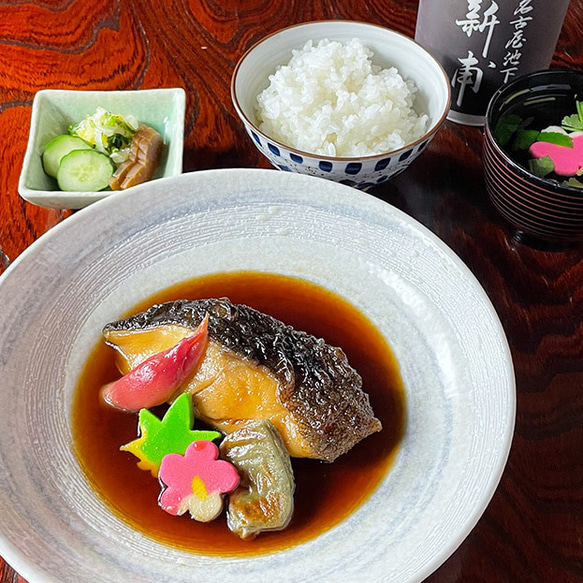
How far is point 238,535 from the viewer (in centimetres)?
158

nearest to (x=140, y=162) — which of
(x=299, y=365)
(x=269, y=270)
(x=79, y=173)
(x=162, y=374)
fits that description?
(x=79, y=173)

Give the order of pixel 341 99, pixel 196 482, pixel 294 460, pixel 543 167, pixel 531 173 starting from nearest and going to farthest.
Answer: pixel 196 482, pixel 294 460, pixel 531 173, pixel 543 167, pixel 341 99

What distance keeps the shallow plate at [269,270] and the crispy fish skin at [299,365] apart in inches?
6.0

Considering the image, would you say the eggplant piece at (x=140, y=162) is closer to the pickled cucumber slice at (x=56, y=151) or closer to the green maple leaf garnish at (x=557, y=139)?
the pickled cucumber slice at (x=56, y=151)

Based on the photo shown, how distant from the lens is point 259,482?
1611 mm

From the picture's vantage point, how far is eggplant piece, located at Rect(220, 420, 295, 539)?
157 cm

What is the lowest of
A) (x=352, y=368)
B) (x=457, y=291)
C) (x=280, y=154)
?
(x=352, y=368)

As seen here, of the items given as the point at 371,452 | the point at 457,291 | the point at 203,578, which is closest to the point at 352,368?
the point at 371,452

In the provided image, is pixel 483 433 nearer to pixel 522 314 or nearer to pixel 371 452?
pixel 371 452

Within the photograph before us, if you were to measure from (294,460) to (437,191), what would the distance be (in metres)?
1.09

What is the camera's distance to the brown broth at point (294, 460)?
5.23ft

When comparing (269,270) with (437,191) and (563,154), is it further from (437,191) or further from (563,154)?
(563,154)

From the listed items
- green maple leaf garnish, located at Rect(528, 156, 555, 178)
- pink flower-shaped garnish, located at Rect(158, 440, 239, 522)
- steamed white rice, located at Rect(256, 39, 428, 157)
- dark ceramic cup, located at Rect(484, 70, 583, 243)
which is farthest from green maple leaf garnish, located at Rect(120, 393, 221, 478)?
green maple leaf garnish, located at Rect(528, 156, 555, 178)

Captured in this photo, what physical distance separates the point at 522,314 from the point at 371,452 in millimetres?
666
